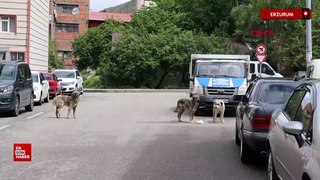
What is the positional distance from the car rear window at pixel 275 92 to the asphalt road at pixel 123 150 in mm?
1093

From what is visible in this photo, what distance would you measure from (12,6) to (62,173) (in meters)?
31.7

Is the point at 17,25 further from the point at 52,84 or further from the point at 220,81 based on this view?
the point at 220,81

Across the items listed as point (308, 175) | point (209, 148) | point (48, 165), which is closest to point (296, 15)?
point (209, 148)

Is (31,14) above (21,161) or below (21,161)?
above

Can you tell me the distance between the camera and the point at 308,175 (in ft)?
15.7

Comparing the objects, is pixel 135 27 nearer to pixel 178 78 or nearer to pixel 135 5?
pixel 178 78

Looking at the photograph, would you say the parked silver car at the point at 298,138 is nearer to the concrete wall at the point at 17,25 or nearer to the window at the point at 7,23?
the concrete wall at the point at 17,25

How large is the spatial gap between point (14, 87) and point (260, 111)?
436 inches

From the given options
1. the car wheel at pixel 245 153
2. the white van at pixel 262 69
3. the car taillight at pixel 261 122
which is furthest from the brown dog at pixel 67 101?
the white van at pixel 262 69

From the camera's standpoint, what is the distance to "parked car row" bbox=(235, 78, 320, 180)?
16.5 ft

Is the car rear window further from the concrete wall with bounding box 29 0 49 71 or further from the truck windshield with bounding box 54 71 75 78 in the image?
the concrete wall with bounding box 29 0 49 71

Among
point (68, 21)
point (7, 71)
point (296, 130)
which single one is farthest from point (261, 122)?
point (68, 21)

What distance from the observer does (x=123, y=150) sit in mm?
10602

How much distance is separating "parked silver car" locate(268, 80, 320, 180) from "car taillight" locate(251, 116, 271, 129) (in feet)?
4.34
